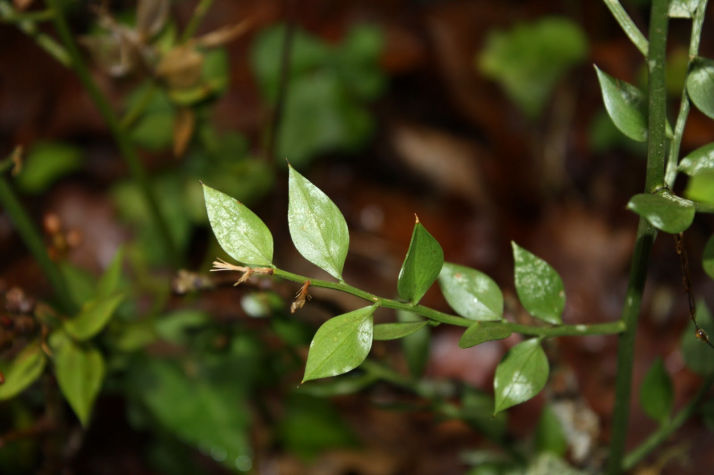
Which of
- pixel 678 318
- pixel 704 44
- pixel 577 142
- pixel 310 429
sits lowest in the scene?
pixel 310 429

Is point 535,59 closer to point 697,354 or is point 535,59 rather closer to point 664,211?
point 697,354

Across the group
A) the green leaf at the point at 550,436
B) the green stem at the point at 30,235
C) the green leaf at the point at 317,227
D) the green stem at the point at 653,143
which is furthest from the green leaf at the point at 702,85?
the green stem at the point at 30,235

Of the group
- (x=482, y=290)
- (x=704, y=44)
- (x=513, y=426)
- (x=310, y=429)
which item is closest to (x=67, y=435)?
(x=310, y=429)

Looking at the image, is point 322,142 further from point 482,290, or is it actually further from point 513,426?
point 482,290

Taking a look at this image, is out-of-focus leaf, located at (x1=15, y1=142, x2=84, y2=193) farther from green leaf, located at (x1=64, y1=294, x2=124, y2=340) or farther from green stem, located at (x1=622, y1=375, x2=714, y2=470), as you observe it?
green stem, located at (x1=622, y1=375, x2=714, y2=470)

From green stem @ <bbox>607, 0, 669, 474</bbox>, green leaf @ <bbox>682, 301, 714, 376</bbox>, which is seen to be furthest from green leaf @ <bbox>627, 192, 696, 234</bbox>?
green leaf @ <bbox>682, 301, 714, 376</bbox>

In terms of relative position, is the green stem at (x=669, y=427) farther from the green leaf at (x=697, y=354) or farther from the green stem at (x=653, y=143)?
the green stem at (x=653, y=143)
